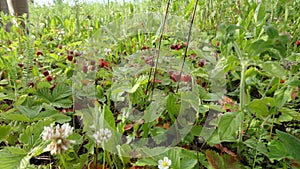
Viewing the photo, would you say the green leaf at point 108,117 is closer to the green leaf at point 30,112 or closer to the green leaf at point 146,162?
the green leaf at point 146,162

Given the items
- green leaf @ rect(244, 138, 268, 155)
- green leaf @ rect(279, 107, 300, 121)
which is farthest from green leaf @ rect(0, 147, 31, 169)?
green leaf @ rect(279, 107, 300, 121)

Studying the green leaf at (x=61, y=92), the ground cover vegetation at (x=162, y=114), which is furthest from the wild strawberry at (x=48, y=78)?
the green leaf at (x=61, y=92)

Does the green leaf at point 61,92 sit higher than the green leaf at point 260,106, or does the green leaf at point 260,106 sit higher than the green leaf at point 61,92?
the green leaf at point 260,106

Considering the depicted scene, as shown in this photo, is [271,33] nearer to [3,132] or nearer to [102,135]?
[102,135]

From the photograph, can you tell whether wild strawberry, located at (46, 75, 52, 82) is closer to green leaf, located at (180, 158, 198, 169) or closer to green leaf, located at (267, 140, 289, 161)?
green leaf, located at (180, 158, 198, 169)

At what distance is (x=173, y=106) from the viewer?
952 millimetres

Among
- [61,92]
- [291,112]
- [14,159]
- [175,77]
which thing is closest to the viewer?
[14,159]

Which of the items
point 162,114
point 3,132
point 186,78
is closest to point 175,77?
point 186,78

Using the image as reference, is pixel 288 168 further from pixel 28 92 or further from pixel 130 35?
pixel 130 35

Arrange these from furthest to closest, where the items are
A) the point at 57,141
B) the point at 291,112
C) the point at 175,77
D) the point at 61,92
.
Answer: the point at 175,77 < the point at 61,92 < the point at 291,112 < the point at 57,141

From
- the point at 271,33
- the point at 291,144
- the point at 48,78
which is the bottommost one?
the point at 48,78

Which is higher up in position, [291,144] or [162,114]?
[291,144]

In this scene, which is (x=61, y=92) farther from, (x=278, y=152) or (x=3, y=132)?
(x=278, y=152)

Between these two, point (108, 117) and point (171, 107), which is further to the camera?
point (171, 107)
